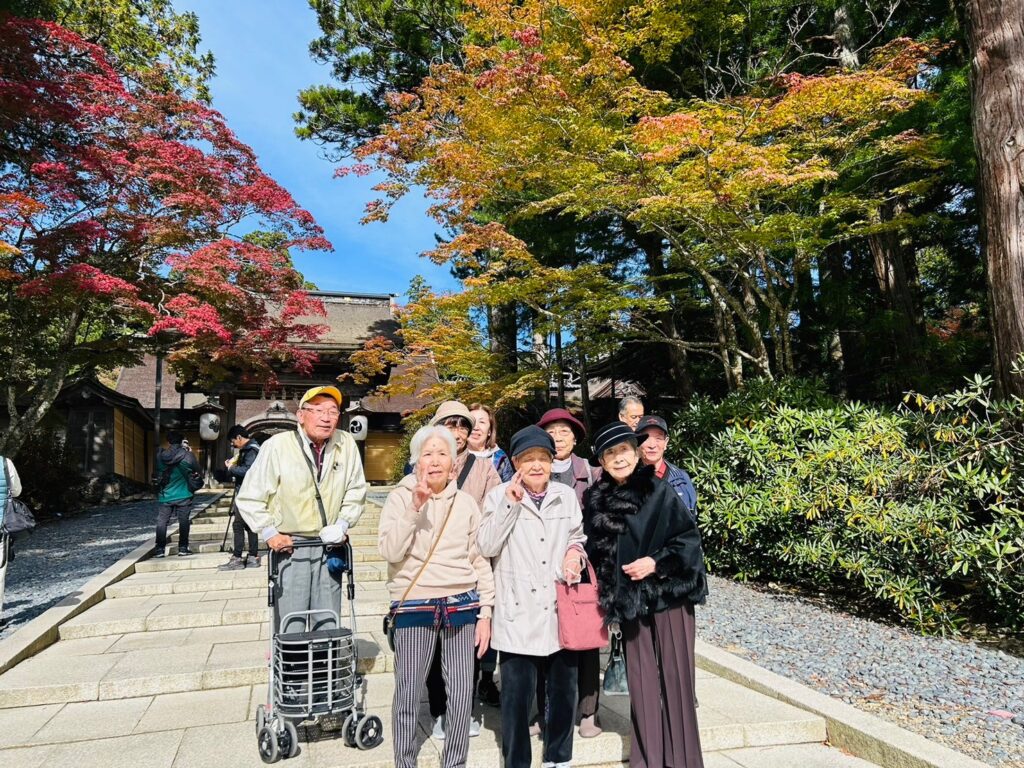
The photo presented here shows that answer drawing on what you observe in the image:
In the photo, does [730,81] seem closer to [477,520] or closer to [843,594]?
[843,594]

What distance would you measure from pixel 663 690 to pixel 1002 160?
5635mm

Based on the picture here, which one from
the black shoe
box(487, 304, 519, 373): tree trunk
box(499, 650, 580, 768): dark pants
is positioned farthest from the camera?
box(487, 304, 519, 373): tree trunk

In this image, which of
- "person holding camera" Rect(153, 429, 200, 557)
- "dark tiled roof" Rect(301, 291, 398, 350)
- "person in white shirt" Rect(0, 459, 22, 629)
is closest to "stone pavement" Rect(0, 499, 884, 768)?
"person in white shirt" Rect(0, 459, 22, 629)

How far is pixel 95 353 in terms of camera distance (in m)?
12.3

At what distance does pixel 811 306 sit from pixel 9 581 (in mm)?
13165

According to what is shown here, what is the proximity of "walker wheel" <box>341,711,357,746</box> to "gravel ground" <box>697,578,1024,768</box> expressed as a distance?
2.85 meters

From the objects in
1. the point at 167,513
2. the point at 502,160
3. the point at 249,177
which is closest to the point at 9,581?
the point at 167,513

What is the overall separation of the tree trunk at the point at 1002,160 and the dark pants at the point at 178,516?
29.4 ft

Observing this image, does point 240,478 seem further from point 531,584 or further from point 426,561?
point 531,584

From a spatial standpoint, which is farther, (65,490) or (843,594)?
(65,490)

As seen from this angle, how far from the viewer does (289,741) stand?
3066 mm

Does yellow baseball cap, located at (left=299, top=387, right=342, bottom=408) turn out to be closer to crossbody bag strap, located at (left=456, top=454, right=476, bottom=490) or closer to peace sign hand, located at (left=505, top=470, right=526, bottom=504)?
crossbody bag strap, located at (left=456, top=454, right=476, bottom=490)

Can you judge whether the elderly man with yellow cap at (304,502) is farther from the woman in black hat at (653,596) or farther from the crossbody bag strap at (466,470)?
the woman in black hat at (653,596)

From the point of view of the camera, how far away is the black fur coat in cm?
282
